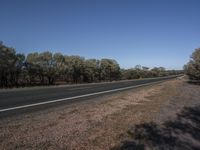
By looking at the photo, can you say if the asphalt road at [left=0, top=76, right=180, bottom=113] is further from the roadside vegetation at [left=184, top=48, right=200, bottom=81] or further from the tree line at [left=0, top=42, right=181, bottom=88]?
the roadside vegetation at [left=184, top=48, right=200, bottom=81]

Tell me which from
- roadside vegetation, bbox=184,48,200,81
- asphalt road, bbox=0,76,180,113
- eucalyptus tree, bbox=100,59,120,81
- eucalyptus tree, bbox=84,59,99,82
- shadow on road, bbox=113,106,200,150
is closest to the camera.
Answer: shadow on road, bbox=113,106,200,150

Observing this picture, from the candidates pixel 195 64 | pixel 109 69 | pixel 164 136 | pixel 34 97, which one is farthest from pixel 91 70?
pixel 164 136

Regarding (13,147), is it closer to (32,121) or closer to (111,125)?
(32,121)

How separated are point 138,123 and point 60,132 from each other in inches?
129

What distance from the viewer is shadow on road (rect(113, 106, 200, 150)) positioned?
22.1 feet

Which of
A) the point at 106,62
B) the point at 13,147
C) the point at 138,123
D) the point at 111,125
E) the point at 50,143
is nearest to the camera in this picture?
the point at 13,147

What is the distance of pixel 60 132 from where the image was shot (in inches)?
288

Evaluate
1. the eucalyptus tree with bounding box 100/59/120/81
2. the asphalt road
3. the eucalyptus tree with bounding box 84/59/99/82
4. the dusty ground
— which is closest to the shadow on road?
the dusty ground

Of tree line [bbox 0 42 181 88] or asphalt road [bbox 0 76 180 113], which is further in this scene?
tree line [bbox 0 42 181 88]

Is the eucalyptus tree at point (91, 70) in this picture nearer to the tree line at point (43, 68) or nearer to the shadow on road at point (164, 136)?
the tree line at point (43, 68)

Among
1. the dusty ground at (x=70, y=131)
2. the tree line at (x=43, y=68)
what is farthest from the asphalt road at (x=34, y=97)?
the tree line at (x=43, y=68)

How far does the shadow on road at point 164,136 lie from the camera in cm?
672

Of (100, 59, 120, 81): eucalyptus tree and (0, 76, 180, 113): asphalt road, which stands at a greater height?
(100, 59, 120, 81): eucalyptus tree

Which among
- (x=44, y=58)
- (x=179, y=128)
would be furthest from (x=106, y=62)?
(x=179, y=128)
